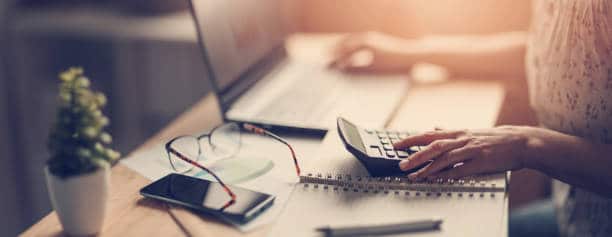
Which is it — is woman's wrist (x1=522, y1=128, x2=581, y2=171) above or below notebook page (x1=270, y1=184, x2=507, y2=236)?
above

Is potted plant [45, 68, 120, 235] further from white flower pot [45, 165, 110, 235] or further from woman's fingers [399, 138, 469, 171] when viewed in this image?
woman's fingers [399, 138, 469, 171]

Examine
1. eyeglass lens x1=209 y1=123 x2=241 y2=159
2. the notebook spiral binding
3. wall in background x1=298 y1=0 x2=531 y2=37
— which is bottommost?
wall in background x1=298 y1=0 x2=531 y2=37

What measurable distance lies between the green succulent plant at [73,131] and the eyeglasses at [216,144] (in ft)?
0.65

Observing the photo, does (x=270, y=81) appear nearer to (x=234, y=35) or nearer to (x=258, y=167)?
(x=234, y=35)

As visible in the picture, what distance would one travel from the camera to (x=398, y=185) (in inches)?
34.1

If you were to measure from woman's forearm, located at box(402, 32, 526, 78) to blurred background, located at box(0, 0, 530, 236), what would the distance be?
0.34m

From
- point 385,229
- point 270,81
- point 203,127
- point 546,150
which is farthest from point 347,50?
point 385,229

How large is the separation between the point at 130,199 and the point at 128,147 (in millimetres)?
1221

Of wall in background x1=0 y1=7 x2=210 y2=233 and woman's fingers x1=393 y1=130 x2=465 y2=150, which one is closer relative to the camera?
woman's fingers x1=393 y1=130 x2=465 y2=150

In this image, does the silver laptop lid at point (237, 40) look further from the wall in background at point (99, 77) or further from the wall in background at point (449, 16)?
the wall in background at point (99, 77)

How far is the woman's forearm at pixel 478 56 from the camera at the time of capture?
1.37 metres

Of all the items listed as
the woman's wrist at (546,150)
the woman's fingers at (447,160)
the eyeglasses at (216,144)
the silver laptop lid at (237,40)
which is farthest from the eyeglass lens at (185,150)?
the woman's wrist at (546,150)

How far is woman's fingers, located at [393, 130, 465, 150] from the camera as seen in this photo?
914 millimetres

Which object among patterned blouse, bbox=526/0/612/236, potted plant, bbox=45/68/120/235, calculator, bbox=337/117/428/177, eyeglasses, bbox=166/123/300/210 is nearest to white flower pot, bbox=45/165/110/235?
potted plant, bbox=45/68/120/235
